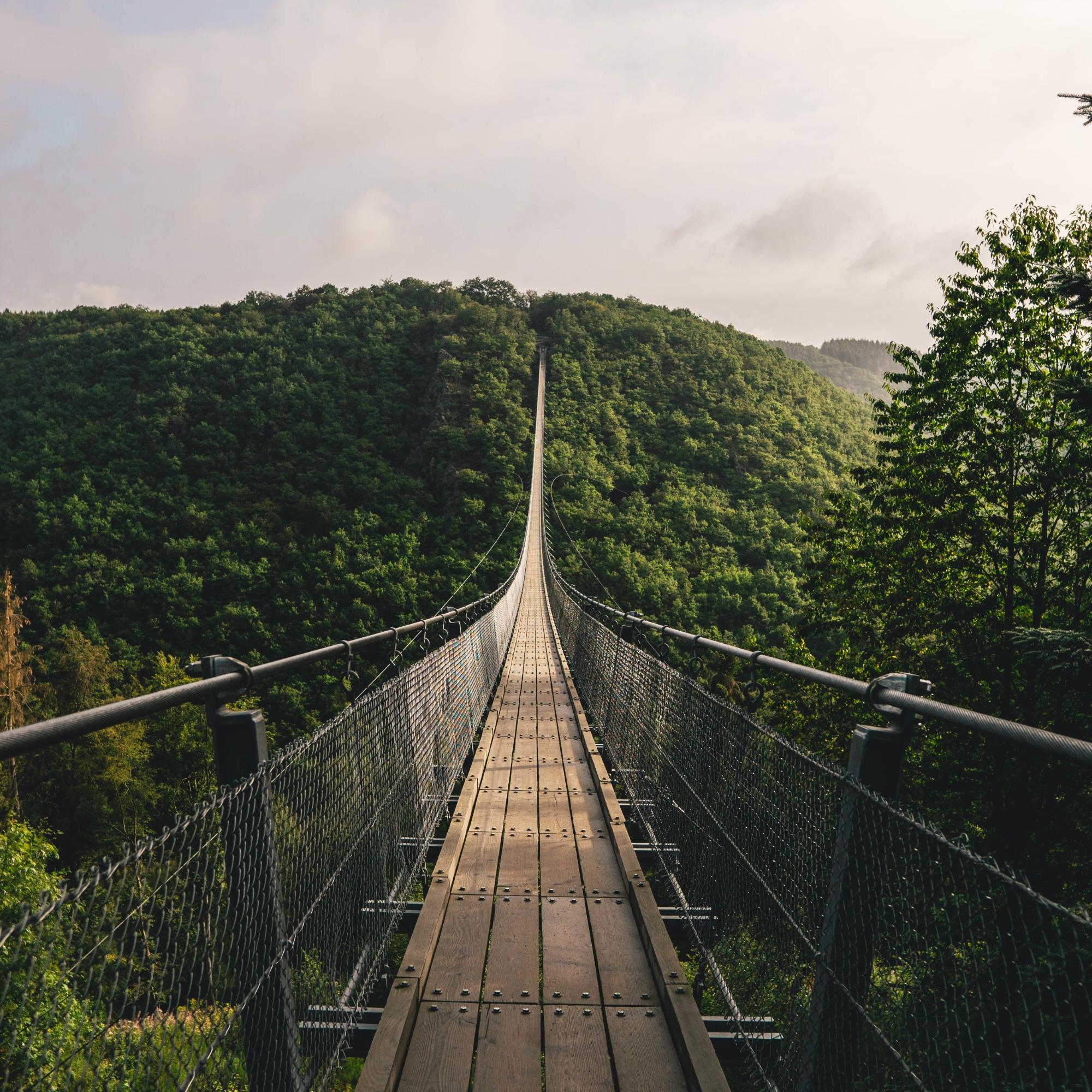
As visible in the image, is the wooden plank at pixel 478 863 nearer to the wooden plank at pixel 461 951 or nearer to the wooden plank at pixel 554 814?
the wooden plank at pixel 461 951

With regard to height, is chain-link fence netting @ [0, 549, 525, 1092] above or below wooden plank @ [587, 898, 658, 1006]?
above

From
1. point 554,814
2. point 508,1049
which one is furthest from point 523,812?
point 508,1049

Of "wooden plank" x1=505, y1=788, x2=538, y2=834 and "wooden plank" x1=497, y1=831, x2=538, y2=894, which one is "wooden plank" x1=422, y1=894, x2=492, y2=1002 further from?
"wooden plank" x1=505, y1=788, x2=538, y2=834

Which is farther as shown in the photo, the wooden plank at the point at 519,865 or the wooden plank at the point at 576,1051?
the wooden plank at the point at 519,865

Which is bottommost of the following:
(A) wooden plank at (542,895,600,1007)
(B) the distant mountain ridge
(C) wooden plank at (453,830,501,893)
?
(C) wooden plank at (453,830,501,893)

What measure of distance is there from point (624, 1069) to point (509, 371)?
182 ft

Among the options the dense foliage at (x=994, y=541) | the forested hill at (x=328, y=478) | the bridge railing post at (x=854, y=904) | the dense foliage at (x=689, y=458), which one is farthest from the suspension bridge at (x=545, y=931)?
the forested hill at (x=328, y=478)

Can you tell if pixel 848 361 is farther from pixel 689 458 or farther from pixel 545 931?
pixel 545 931

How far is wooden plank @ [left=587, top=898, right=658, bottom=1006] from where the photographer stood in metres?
2.16

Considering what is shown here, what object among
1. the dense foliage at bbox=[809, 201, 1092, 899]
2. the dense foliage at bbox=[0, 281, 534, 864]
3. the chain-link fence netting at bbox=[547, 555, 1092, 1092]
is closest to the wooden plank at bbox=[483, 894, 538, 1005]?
the chain-link fence netting at bbox=[547, 555, 1092, 1092]

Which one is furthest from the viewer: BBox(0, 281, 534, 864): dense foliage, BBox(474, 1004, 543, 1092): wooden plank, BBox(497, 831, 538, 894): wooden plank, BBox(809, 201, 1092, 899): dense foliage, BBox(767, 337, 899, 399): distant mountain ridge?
BBox(767, 337, 899, 399): distant mountain ridge

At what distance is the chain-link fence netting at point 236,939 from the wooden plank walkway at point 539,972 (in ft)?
0.59

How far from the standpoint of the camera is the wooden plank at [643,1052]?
5.84 feet

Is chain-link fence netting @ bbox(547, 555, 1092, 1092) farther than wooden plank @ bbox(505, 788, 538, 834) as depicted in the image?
No
